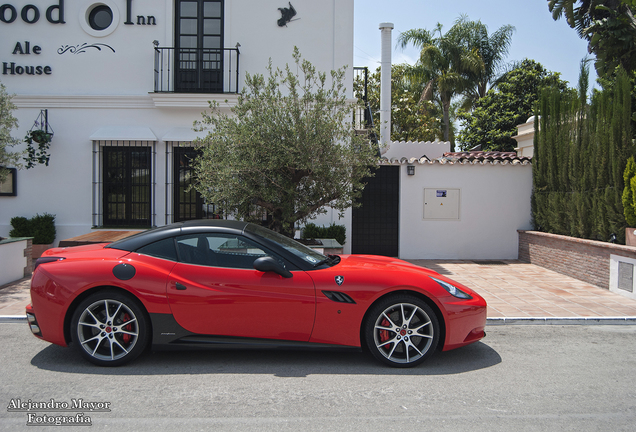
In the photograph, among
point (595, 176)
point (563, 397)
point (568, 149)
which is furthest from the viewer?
point (568, 149)

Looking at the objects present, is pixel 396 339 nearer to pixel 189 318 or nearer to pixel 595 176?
pixel 189 318

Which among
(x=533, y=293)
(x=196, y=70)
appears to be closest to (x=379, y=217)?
(x=533, y=293)

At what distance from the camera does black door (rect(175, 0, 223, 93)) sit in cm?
1120

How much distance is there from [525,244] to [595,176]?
2.73m

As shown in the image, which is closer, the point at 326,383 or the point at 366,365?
the point at 326,383

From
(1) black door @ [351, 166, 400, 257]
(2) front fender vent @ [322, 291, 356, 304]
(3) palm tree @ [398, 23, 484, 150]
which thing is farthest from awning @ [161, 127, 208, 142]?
(3) palm tree @ [398, 23, 484, 150]

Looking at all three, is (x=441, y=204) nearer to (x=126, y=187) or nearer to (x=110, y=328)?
(x=126, y=187)

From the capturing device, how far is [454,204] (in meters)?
11.8

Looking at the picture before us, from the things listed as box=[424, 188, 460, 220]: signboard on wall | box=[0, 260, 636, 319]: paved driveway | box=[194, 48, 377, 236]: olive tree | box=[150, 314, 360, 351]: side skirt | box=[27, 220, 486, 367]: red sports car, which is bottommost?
box=[0, 260, 636, 319]: paved driveway

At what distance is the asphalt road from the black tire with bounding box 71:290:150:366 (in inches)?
5.4

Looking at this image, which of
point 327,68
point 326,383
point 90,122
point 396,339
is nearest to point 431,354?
point 396,339

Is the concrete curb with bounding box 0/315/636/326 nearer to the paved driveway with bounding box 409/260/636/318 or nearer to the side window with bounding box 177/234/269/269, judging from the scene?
the paved driveway with bounding box 409/260/636/318

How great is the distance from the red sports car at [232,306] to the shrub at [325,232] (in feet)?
21.1

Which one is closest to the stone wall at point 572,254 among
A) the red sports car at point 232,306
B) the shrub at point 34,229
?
the red sports car at point 232,306
